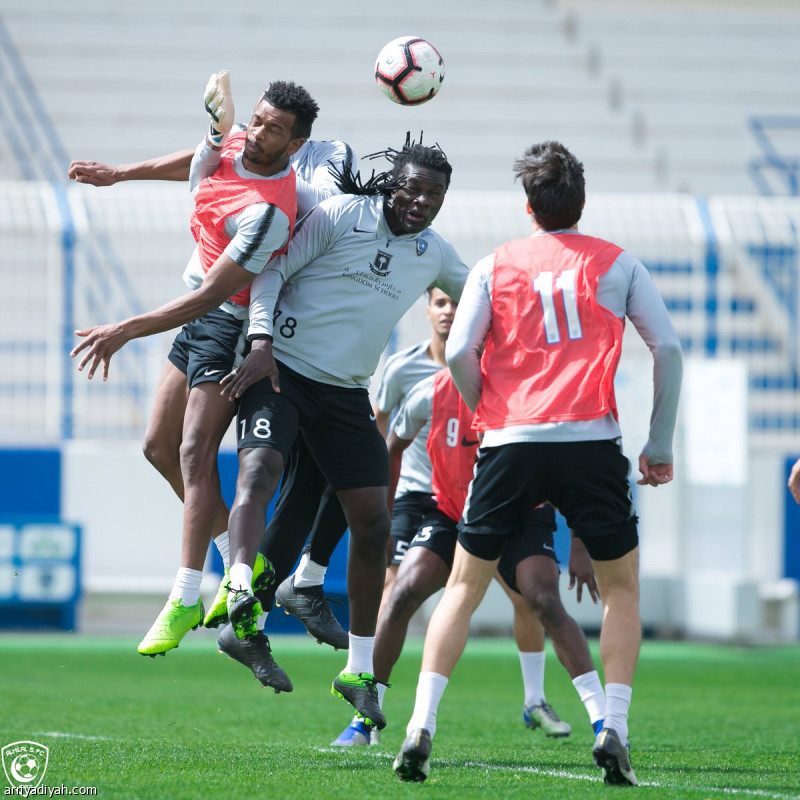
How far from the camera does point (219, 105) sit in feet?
17.2

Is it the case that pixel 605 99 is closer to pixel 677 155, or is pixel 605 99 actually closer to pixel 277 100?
pixel 677 155

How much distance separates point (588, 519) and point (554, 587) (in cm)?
137

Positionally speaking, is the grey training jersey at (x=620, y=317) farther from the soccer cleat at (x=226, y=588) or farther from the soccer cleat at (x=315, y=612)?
the soccer cleat at (x=315, y=612)

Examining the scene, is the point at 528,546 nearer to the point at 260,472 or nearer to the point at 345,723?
the point at 345,723

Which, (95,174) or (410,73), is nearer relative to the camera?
(95,174)

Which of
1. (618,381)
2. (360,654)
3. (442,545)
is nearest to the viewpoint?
(360,654)

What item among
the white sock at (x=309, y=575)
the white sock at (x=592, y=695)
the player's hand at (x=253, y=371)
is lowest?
the white sock at (x=592, y=695)

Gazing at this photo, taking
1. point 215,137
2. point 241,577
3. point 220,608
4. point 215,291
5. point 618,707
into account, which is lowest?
point 618,707

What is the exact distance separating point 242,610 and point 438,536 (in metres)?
1.66

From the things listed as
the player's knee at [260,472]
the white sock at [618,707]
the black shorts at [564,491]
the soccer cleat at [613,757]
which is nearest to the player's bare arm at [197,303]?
the player's knee at [260,472]

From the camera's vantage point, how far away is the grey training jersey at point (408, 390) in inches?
267

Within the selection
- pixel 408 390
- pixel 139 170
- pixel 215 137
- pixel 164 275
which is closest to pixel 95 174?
pixel 139 170

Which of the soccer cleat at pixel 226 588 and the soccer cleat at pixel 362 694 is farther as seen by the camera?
the soccer cleat at pixel 362 694

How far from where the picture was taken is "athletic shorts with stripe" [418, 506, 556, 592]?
246 inches
